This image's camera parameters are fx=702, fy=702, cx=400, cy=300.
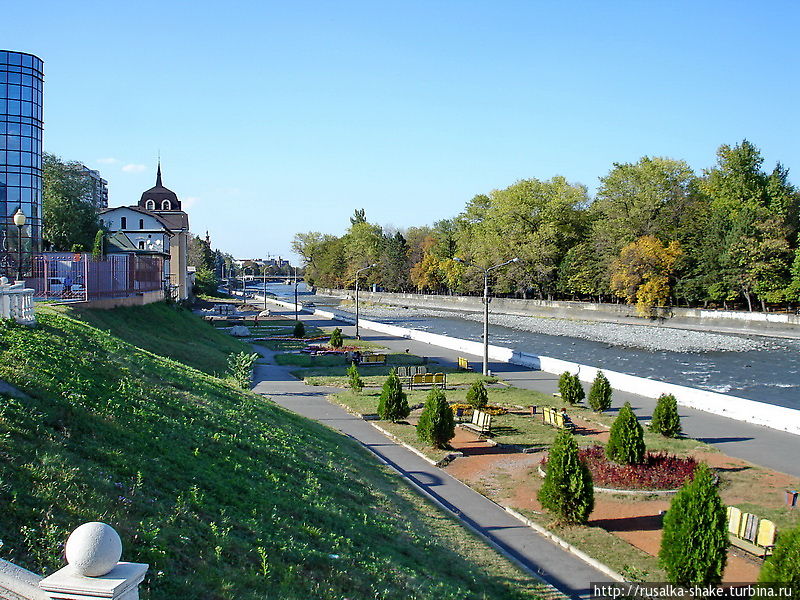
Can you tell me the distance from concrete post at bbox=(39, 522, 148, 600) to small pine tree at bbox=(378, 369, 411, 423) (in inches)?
643

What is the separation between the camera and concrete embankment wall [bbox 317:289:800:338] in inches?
2424

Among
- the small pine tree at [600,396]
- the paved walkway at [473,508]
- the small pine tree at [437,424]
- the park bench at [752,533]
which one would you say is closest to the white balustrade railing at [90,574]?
the paved walkway at [473,508]

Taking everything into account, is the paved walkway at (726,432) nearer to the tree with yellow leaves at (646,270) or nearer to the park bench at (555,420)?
the park bench at (555,420)

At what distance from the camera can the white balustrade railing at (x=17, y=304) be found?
1381 cm

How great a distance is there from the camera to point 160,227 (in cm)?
7038

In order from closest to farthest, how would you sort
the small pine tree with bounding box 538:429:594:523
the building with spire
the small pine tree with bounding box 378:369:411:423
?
1. the small pine tree with bounding box 538:429:594:523
2. the small pine tree with bounding box 378:369:411:423
3. the building with spire

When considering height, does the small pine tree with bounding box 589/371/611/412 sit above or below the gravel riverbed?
above

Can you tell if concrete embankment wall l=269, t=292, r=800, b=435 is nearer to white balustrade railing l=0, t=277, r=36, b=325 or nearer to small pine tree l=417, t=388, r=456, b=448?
small pine tree l=417, t=388, r=456, b=448

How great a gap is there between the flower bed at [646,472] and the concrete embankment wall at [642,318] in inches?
2018

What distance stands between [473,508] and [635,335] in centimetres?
5565

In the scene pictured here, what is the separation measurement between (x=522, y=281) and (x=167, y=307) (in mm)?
58114

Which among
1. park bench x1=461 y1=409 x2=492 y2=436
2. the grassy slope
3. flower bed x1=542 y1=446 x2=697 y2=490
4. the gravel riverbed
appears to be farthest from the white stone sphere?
the gravel riverbed

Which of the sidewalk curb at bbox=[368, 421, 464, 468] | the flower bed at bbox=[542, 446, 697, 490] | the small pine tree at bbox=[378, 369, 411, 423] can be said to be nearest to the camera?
the flower bed at bbox=[542, 446, 697, 490]

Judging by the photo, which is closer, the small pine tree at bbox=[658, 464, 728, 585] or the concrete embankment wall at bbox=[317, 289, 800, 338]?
the small pine tree at bbox=[658, 464, 728, 585]
